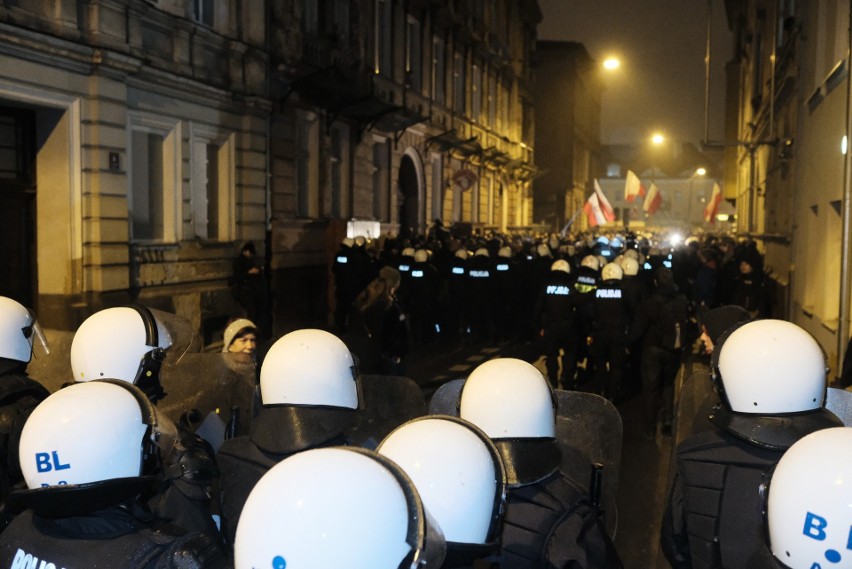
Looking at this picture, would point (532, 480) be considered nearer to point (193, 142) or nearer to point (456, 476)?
point (456, 476)

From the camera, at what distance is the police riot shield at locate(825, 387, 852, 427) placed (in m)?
3.69

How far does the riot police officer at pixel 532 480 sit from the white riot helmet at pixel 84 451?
110cm

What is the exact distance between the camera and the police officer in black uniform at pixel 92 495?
2324 millimetres

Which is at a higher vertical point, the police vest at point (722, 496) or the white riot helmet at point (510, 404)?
the white riot helmet at point (510, 404)

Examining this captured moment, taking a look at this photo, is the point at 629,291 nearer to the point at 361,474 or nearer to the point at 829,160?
the point at 829,160

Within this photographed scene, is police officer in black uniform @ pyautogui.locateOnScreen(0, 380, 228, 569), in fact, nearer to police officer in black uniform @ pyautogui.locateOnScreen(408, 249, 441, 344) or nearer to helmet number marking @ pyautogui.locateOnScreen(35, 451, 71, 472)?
helmet number marking @ pyautogui.locateOnScreen(35, 451, 71, 472)

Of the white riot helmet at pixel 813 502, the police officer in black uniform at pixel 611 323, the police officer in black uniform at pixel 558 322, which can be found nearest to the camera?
the white riot helmet at pixel 813 502

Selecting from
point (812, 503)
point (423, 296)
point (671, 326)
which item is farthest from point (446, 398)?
point (423, 296)

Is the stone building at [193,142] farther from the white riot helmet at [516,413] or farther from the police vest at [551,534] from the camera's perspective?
the police vest at [551,534]

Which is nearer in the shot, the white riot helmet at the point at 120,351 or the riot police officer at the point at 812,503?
the riot police officer at the point at 812,503

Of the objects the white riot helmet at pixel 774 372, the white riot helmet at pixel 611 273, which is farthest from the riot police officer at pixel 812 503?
the white riot helmet at pixel 611 273

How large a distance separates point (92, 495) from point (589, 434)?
204cm

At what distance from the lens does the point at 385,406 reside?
425 centimetres

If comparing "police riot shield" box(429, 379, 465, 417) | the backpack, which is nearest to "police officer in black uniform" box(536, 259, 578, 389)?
the backpack
